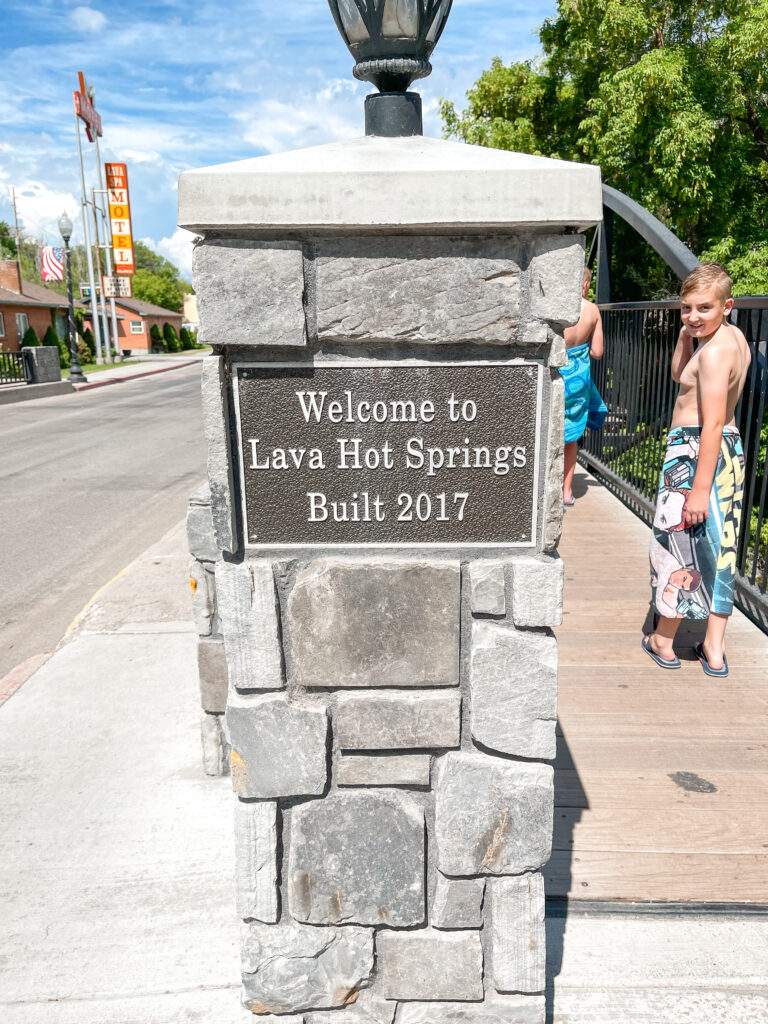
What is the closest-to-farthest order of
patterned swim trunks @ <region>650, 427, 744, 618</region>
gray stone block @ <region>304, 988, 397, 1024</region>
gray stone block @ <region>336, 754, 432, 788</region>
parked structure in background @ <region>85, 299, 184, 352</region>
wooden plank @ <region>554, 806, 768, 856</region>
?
1. gray stone block @ <region>336, 754, 432, 788</region>
2. gray stone block @ <region>304, 988, 397, 1024</region>
3. wooden plank @ <region>554, 806, 768, 856</region>
4. patterned swim trunks @ <region>650, 427, 744, 618</region>
5. parked structure in background @ <region>85, 299, 184, 352</region>

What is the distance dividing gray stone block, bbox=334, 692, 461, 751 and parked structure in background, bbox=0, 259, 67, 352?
3530 cm

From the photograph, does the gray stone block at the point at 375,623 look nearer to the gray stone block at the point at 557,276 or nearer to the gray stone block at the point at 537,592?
the gray stone block at the point at 537,592

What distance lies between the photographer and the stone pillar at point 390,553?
1.79 meters

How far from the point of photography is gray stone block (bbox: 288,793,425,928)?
2088 millimetres

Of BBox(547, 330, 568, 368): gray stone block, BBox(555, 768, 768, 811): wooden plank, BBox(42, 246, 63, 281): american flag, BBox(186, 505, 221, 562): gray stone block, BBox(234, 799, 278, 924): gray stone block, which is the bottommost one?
BBox(555, 768, 768, 811): wooden plank

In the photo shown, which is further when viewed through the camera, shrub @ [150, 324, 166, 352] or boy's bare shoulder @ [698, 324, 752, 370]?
shrub @ [150, 324, 166, 352]

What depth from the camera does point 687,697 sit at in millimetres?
3568

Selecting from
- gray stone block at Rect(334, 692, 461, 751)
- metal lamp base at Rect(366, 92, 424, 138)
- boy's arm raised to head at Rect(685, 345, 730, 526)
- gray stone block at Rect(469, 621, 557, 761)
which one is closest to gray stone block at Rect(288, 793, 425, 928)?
gray stone block at Rect(334, 692, 461, 751)

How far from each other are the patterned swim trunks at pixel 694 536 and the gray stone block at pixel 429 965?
207cm

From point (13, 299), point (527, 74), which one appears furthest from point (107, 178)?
point (527, 74)

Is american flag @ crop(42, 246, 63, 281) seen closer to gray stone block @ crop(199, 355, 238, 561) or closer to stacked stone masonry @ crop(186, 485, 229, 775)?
stacked stone masonry @ crop(186, 485, 229, 775)

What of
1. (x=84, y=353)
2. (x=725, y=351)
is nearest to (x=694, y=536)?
(x=725, y=351)

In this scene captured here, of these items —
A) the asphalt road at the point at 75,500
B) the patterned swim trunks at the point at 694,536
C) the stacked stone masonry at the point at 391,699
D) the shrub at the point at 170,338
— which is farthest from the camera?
the shrub at the point at 170,338

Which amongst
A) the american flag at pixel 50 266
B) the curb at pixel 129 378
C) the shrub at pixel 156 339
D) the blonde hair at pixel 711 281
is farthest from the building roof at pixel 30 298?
the blonde hair at pixel 711 281
